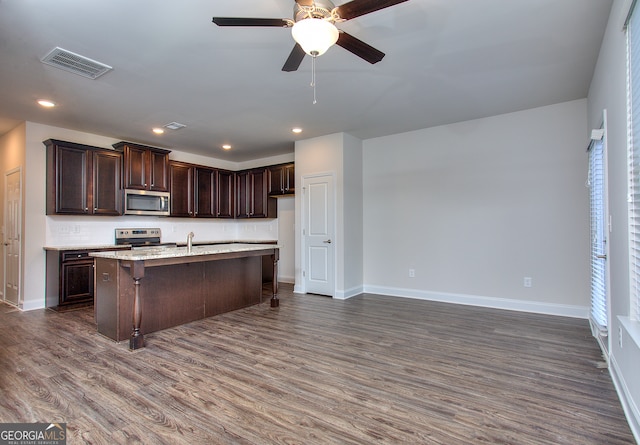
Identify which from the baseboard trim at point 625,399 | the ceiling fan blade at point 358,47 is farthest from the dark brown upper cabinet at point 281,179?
the baseboard trim at point 625,399

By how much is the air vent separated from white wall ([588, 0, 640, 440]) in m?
3.96

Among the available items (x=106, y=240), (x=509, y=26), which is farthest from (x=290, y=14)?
(x=106, y=240)

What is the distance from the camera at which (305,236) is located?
5.68m

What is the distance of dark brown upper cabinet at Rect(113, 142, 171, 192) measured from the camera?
17.6 feet

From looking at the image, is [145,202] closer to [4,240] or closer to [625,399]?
[4,240]

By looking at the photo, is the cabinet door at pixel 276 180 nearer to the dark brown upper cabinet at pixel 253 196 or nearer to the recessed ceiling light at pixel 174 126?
the dark brown upper cabinet at pixel 253 196

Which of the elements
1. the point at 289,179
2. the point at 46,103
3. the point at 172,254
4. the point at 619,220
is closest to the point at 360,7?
the point at 619,220

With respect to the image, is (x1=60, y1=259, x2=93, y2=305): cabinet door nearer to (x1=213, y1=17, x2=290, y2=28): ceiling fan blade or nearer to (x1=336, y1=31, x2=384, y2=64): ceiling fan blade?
(x1=213, y1=17, x2=290, y2=28): ceiling fan blade

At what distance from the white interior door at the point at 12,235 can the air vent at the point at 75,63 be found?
2.66m

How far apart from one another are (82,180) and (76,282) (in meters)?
1.49

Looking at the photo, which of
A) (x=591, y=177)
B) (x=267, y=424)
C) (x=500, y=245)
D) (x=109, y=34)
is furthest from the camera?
(x=500, y=245)

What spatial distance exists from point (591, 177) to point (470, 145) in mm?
1571

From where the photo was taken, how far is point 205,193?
6566mm

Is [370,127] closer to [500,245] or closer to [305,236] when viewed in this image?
[305,236]
